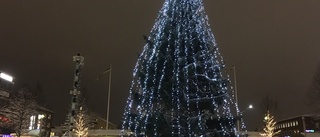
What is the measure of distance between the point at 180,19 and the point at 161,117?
174 inches

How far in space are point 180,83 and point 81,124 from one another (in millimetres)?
37679

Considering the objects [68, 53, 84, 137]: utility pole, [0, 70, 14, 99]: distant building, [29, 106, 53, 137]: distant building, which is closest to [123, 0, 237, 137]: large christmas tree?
[68, 53, 84, 137]: utility pole

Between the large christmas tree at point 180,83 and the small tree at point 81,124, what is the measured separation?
33.7 metres

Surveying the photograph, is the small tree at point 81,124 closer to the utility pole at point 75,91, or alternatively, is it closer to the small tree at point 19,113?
the small tree at point 19,113

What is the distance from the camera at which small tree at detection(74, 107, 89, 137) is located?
161 ft

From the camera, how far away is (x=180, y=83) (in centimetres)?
1527

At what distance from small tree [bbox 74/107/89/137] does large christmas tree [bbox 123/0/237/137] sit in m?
33.7

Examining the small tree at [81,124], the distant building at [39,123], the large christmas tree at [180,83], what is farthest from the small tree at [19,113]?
the large christmas tree at [180,83]

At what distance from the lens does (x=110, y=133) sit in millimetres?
51031

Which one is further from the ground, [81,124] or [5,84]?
[5,84]

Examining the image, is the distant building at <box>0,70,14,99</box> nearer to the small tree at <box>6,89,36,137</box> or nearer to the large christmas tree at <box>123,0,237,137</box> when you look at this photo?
the small tree at <box>6,89,36,137</box>

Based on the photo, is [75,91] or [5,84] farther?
[5,84]

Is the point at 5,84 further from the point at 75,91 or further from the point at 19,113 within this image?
the point at 75,91

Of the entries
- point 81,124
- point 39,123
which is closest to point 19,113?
point 81,124
